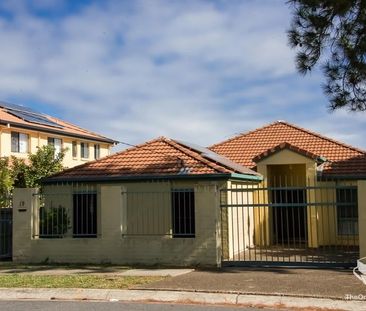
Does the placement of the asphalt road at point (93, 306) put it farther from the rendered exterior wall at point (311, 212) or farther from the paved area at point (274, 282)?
the rendered exterior wall at point (311, 212)

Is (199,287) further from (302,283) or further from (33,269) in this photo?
(33,269)

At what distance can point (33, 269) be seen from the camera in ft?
46.5

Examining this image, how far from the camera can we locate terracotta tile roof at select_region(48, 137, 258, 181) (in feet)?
54.3

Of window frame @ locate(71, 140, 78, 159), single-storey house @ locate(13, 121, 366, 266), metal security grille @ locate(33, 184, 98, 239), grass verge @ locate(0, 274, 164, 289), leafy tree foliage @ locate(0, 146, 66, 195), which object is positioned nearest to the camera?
grass verge @ locate(0, 274, 164, 289)

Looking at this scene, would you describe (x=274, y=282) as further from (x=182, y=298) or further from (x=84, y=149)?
(x=84, y=149)

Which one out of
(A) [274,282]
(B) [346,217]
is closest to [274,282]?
(A) [274,282]

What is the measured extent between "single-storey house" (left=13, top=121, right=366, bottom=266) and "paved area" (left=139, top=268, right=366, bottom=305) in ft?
2.99

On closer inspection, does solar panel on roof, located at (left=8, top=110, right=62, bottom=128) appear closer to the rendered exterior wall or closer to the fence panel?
the fence panel

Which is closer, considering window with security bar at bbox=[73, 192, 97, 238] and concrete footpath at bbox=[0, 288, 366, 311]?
concrete footpath at bbox=[0, 288, 366, 311]

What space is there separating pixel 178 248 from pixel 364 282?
4.80m

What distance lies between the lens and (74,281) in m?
11.8

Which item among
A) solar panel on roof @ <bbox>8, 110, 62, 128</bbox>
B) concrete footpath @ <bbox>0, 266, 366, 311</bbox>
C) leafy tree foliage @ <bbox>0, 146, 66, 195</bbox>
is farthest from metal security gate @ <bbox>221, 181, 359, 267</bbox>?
solar panel on roof @ <bbox>8, 110, 62, 128</bbox>

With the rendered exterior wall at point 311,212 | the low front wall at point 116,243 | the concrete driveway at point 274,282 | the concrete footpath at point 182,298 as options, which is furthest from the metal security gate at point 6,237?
the rendered exterior wall at point 311,212

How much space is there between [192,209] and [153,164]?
1936mm
